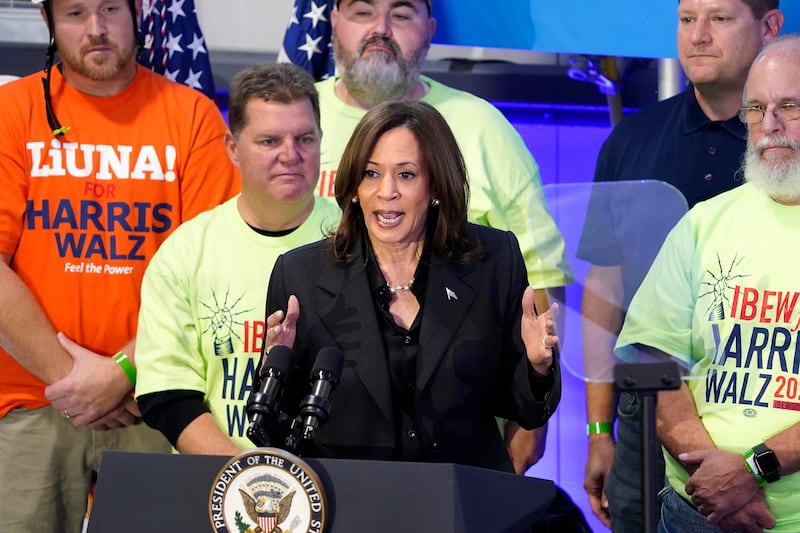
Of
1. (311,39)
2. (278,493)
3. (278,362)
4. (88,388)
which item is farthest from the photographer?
(311,39)

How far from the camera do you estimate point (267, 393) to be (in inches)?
90.6

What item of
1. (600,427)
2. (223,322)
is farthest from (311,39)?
(600,427)

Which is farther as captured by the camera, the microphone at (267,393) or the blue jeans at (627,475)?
the blue jeans at (627,475)

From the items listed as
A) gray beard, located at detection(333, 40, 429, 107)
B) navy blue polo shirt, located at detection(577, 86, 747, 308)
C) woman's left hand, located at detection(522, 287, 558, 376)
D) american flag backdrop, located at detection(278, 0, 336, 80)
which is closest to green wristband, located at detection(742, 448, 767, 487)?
navy blue polo shirt, located at detection(577, 86, 747, 308)

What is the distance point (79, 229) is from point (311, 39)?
4.76 ft

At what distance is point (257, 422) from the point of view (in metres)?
2.27

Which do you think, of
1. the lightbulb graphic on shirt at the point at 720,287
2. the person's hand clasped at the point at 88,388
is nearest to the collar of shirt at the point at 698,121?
the lightbulb graphic on shirt at the point at 720,287

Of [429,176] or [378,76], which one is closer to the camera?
[429,176]

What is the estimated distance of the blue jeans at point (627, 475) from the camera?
3.43 metres

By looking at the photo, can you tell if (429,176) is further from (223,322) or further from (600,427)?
(600,427)

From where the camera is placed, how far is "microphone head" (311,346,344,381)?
237 centimetres

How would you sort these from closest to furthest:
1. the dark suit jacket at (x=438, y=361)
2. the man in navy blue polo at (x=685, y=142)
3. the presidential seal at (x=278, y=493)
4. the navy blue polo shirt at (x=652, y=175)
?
the presidential seal at (x=278, y=493)
the dark suit jacket at (x=438, y=361)
the navy blue polo shirt at (x=652, y=175)
the man in navy blue polo at (x=685, y=142)

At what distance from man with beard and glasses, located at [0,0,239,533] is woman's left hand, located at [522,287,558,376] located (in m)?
1.37

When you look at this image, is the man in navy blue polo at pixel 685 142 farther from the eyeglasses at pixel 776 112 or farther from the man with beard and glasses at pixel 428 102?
the eyeglasses at pixel 776 112
